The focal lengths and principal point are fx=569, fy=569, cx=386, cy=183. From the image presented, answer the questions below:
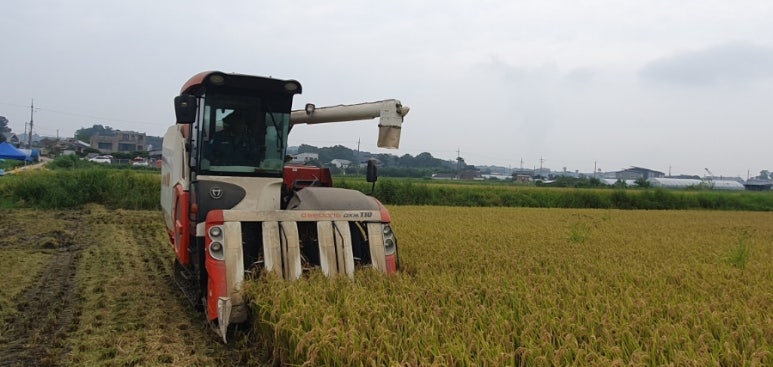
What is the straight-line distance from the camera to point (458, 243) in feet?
32.9

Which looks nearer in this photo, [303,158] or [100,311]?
[100,311]

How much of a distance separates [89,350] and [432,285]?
3078 millimetres

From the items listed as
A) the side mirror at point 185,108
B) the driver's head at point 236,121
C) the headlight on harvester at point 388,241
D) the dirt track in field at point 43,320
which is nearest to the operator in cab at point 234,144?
the driver's head at point 236,121

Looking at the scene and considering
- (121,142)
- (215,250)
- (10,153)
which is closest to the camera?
(215,250)

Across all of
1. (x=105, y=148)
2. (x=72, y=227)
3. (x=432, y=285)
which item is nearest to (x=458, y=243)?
(x=432, y=285)

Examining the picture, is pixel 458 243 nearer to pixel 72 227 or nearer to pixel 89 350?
pixel 89 350

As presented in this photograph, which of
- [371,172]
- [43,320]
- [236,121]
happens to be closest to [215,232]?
[236,121]

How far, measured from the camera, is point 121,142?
99188mm

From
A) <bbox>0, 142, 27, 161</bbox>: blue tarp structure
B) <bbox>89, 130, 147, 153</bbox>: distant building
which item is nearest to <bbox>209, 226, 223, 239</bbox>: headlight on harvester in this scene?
<bbox>0, 142, 27, 161</bbox>: blue tarp structure

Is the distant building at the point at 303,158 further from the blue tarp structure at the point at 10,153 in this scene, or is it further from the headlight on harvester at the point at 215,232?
the blue tarp structure at the point at 10,153

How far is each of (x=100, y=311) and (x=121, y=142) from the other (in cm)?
10287

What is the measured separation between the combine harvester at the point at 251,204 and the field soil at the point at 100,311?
319 millimetres

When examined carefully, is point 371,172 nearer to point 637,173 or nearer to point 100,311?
point 100,311

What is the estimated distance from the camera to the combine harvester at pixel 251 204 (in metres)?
5.34
